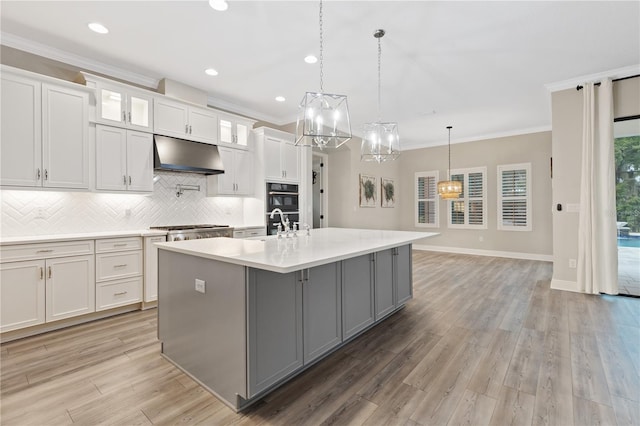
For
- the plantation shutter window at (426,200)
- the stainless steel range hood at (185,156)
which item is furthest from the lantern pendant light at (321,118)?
the plantation shutter window at (426,200)

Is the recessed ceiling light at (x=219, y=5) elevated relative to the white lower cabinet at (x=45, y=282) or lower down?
elevated

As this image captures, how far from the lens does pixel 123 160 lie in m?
3.67

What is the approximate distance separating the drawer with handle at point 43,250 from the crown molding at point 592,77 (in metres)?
6.38

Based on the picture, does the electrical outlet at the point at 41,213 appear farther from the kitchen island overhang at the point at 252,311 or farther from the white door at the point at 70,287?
the kitchen island overhang at the point at 252,311

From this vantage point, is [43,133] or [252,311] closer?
[252,311]

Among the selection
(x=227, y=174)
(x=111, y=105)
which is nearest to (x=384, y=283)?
(x=227, y=174)

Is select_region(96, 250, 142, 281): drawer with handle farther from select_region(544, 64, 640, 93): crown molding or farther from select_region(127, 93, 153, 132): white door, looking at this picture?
select_region(544, 64, 640, 93): crown molding

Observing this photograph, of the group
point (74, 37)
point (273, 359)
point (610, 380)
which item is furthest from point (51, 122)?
point (610, 380)

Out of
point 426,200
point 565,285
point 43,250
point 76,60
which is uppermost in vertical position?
point 76,60

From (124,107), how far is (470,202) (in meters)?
7.61

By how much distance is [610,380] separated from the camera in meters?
2.11

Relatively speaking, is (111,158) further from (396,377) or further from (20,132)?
(396,377)

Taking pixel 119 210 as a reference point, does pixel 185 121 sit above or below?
above

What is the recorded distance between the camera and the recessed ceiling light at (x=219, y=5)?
104 inches
